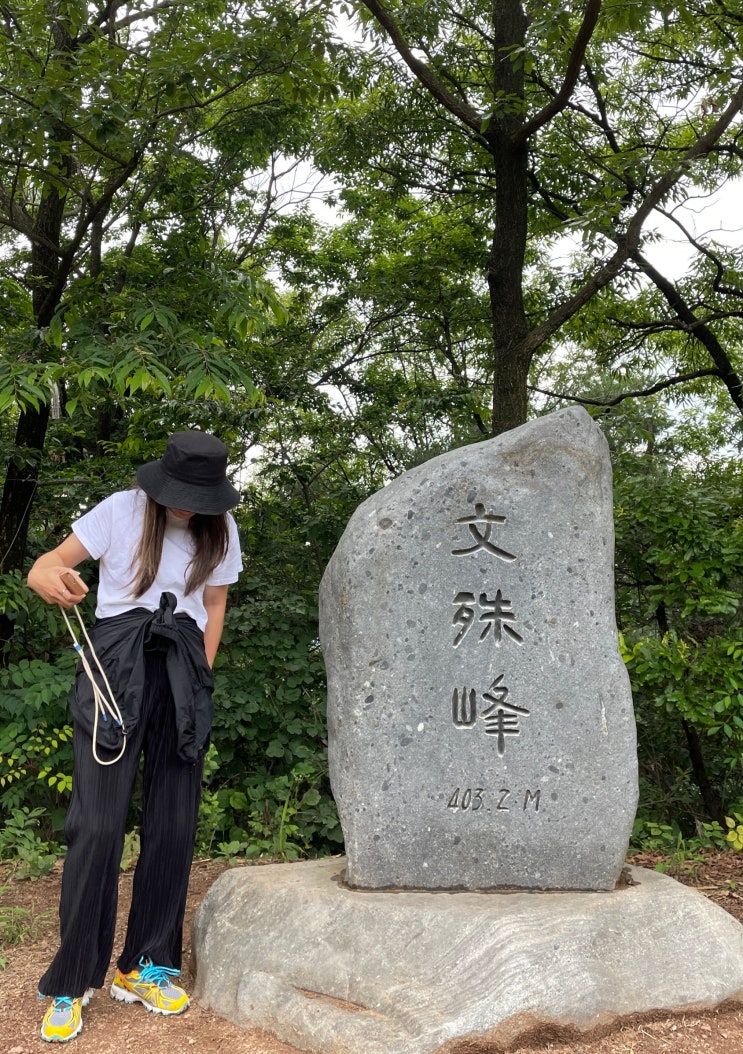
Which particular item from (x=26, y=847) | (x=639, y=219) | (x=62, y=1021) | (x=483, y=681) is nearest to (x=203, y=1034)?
(x=62, y=1021)

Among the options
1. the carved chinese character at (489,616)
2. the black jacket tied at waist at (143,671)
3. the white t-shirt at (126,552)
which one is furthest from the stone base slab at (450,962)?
the white t-shirt at (126,552)

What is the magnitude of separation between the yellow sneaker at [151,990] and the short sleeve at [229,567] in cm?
127

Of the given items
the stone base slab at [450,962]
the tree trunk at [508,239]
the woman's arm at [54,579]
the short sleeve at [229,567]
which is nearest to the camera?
the stone base slab at [450,962]

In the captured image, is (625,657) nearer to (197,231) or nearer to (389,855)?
(389,855)

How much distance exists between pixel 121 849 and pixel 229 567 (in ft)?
3.15

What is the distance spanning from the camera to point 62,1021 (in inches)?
108

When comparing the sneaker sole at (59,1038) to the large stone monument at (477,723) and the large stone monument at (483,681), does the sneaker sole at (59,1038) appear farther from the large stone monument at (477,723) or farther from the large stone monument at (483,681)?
the large stone monument at (483,681)

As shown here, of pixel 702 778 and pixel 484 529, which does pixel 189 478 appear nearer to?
pixel 484 529

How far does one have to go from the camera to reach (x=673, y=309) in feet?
27.3

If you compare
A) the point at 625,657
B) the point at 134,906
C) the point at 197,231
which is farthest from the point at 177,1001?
the point at 197,231

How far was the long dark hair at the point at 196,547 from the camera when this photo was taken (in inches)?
116

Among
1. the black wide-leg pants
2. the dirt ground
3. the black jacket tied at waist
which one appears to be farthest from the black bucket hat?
the dirt ground

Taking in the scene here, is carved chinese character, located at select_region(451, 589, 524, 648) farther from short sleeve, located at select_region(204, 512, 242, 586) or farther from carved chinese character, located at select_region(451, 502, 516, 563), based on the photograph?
short sleeve, located at select_region(204, 512, 242, 586)

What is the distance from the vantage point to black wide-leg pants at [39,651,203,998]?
2750mm
